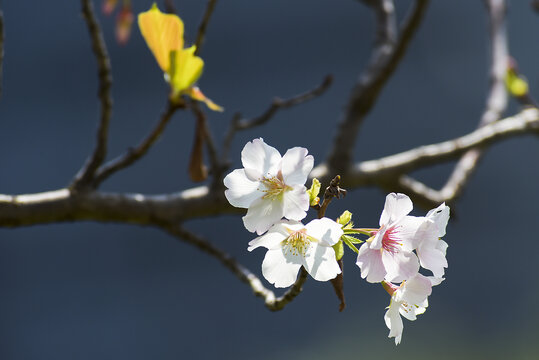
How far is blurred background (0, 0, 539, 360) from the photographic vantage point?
299 cm

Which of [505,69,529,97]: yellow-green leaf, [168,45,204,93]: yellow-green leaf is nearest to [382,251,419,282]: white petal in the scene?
[168,45,204,93]: yellow-green leaf

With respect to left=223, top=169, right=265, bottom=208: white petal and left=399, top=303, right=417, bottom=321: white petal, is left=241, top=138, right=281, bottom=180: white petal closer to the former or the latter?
left=223, top=169, right=265, bottom=208: white petal

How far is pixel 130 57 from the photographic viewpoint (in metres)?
3.34

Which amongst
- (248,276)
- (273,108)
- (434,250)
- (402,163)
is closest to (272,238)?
(434,250)

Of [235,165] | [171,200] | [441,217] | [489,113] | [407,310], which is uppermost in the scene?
[441,217]

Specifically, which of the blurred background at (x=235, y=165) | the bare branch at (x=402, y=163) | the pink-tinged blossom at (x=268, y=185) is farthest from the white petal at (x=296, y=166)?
the blurred background at (x=235, y=165)

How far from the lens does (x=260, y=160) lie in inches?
19.3

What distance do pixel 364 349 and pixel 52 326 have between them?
5.52 feet

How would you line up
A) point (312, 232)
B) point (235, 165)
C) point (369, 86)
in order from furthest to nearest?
point (235, 165), point (369, 86), point (312, 232)

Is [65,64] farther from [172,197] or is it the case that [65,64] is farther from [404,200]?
[404,200]

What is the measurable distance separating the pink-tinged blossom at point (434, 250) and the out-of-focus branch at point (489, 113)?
1.96 feet

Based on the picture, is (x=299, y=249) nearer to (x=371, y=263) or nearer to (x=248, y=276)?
(x=371, y=263)

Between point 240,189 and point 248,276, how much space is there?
0.76ft

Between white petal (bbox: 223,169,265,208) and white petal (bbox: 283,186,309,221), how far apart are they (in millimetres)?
33
